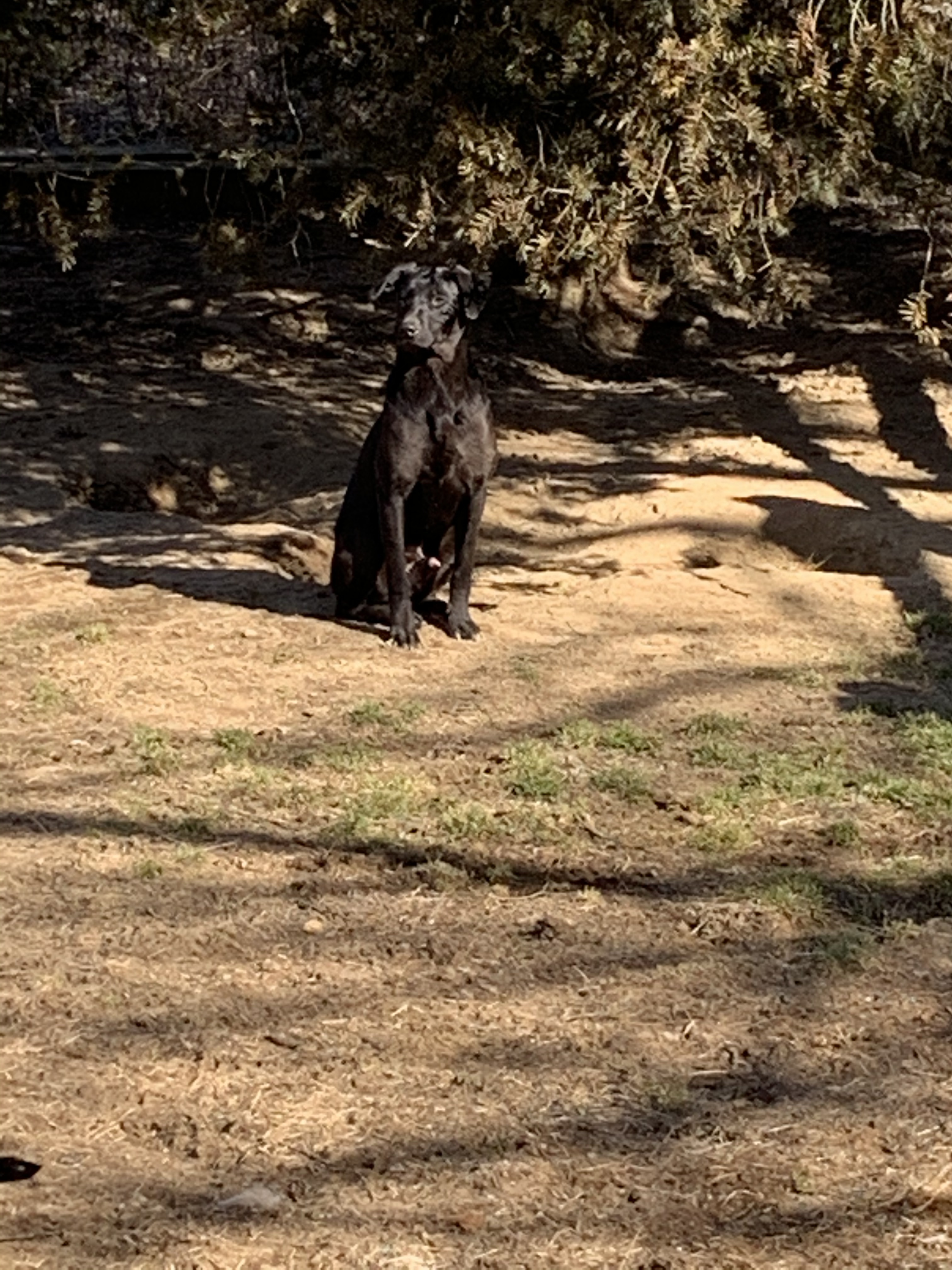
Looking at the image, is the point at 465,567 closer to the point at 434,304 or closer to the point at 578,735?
the point at 434,304

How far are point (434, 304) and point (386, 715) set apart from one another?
67.4 inches

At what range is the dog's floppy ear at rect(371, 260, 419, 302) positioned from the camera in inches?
302

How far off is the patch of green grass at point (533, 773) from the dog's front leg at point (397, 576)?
1.31 meters

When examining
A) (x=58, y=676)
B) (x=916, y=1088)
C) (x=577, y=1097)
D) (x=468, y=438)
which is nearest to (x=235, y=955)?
(x=577, y=1097)

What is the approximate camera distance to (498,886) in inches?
212

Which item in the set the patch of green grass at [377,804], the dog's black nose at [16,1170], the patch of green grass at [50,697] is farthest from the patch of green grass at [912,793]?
the dog's black nose at [16,1170]

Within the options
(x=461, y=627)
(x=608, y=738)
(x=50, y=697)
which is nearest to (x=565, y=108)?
(x=461, y=627)

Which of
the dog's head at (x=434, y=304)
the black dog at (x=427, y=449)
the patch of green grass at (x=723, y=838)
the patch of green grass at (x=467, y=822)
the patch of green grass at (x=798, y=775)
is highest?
the dog's head at (x=434, y=304)

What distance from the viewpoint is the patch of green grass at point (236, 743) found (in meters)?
6.43

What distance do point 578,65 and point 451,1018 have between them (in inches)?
171

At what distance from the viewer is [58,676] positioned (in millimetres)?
7309

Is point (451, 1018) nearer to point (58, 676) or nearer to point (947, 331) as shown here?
point (58, 676)

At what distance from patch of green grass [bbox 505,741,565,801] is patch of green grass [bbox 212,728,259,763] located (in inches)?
31.9

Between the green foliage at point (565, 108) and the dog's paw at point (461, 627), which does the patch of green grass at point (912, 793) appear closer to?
the dog's paw at point (461, 627)
